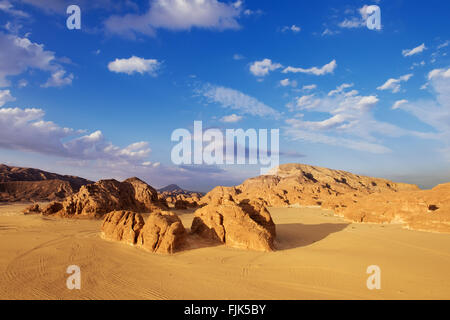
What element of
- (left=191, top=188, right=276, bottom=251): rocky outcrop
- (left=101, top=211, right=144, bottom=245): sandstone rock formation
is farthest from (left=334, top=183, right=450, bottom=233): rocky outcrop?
(left=101, top=211, right=144, bottom=245): sandstone rock formation

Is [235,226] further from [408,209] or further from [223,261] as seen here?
[408,209]

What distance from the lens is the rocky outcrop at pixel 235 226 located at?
11.0 meters

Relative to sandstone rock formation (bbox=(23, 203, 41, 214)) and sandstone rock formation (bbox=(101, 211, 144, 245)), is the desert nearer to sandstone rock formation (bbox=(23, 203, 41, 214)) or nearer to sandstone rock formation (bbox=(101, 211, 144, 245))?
sandstone rock formation (bbox=(101, 211, 144, 245))

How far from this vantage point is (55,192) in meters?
56.6

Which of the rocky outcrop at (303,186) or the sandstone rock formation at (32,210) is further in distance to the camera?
the rocky outcrop at (303,186)

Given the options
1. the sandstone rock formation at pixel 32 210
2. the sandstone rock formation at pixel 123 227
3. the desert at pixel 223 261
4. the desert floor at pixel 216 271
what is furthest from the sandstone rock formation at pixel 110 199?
the sandstone rock formation at pixel 123 227

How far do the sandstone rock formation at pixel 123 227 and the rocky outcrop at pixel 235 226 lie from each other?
9.90 feet

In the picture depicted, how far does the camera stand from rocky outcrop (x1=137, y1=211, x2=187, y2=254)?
10.0 metres

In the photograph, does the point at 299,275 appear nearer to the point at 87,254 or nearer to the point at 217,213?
the point at 217,213

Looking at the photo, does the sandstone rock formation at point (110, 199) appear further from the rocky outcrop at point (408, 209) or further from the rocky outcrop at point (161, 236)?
the rocky outcrop at point (408, 209)

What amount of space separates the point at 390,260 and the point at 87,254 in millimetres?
12749

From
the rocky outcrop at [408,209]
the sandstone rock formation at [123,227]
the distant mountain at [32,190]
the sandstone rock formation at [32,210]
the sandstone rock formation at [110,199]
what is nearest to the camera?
the sandstone rock formation at [123,227]

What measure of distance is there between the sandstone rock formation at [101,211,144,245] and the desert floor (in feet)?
1.94
